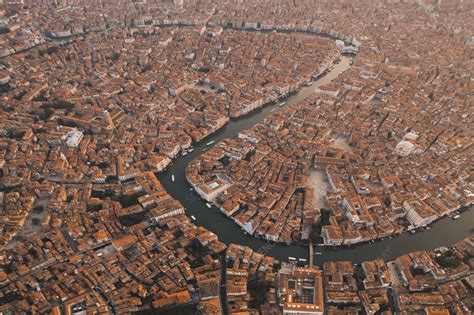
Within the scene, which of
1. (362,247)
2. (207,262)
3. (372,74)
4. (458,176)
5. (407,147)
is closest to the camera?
(207,262)

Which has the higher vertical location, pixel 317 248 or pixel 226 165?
pixel 226 165

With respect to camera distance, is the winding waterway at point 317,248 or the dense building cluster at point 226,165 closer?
the dense building cluster at point 226,165

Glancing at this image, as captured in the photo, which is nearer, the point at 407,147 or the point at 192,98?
the point at 407,147

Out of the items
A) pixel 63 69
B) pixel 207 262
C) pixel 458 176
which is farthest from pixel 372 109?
pixel 63 69

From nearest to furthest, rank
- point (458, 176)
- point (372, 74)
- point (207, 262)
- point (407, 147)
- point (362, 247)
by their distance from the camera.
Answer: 1. point (207, 262)
2. point (362, 247)
3. point (458, 176)
4. point (407, 147)
5. point (372, 74)

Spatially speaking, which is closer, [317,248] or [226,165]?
[317,248]

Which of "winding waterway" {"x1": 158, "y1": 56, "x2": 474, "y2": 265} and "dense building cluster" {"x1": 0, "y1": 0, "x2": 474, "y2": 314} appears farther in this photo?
"winding waterway" {"x1": 158, "y1": 56, "x2": 474, "y2": 265}

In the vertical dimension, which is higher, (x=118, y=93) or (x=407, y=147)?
(x=118, y=93)

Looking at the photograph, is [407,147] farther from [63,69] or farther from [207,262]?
[63,69]
